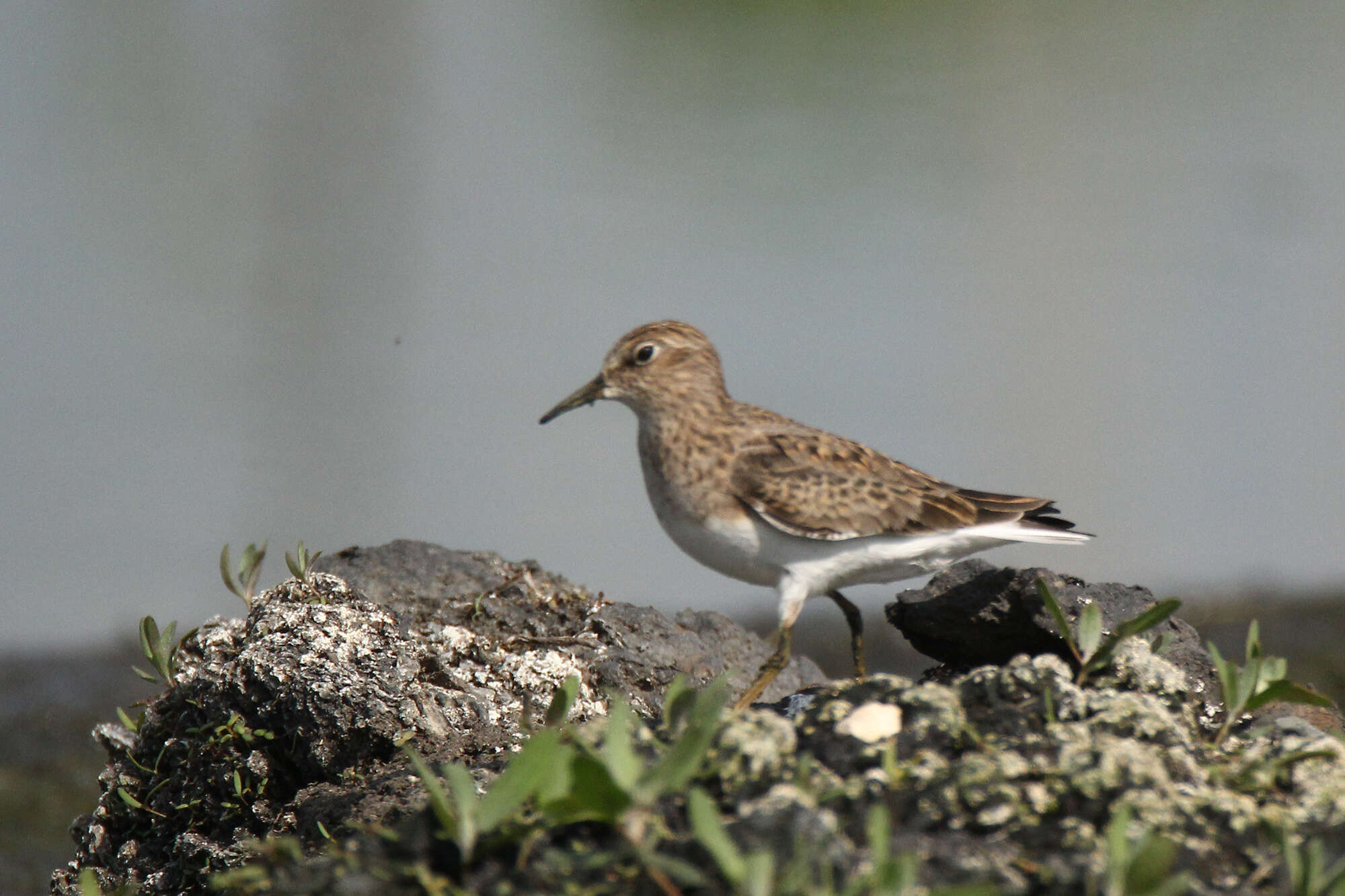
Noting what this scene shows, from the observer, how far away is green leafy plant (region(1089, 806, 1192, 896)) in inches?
80.6

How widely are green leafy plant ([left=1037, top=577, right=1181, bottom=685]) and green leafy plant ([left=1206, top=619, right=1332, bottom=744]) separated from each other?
0.71 ft

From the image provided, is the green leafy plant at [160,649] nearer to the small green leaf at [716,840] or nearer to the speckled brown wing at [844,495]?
the speckled brown wing at [844,495]

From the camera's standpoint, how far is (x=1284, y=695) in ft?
10.7

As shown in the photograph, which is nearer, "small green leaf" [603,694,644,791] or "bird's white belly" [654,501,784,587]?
"small green leaf" [603,694,644,791]

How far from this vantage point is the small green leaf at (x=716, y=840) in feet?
6.75

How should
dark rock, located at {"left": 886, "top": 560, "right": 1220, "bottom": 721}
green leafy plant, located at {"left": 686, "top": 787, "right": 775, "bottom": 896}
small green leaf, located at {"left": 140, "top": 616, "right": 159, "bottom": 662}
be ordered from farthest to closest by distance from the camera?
1. small green leaf, located at {"left": 140, "top": 616, "right": 159, "bottom": 662}
2. dark rock, located at {"left": 886, "top": 560, "right": 1220, "bottom": 721}
3. green leafy plant, located at {"left": 686, "top": 787, "right": 775, "bottom": 896}

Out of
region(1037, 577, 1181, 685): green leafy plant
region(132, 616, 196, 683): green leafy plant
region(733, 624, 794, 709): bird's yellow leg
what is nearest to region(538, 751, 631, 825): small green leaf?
region(1037, 577, 1181, 685): green leafy plant

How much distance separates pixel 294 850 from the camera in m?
2.51

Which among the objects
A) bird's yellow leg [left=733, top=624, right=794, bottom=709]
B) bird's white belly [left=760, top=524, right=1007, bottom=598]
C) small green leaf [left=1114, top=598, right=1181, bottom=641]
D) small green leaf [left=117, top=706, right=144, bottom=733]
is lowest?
small green leaf [left=117, top=706, right=144, bottom=733]

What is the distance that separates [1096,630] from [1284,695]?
1.76 ft

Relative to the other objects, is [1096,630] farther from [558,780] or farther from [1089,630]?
[558,780]

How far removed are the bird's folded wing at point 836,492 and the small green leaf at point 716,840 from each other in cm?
299

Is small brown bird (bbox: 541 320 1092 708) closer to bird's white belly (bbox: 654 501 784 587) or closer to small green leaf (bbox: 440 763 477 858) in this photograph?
bird's white belly (bbox: 654 501 784 587)

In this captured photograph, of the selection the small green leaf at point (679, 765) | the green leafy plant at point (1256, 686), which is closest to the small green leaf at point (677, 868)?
the small green leaf at point (679, 765)
